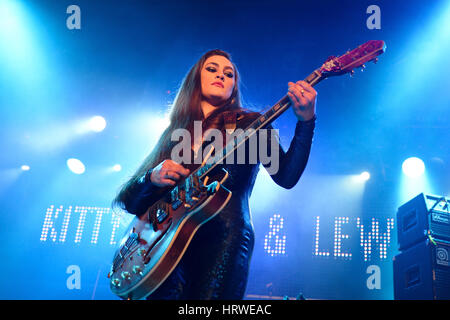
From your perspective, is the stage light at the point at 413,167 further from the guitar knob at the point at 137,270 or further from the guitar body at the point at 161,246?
the guitar knob at the point at 137,270

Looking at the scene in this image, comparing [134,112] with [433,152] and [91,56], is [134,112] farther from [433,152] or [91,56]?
[433,152]

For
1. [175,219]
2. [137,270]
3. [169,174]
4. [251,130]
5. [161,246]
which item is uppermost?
[251,130]

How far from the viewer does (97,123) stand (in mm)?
6980

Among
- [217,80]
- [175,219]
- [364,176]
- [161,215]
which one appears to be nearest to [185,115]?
[217,80]

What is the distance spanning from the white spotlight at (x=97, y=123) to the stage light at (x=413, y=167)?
18.3ft

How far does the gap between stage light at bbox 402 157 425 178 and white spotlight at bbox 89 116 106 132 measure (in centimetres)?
557

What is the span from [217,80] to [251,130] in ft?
2.01

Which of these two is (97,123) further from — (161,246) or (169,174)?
(161,246)

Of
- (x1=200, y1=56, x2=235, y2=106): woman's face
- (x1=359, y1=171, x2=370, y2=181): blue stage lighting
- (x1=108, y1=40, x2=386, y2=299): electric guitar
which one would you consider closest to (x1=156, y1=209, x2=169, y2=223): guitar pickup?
(x1=108, y1=40, x2=386, y2=299): electric guitar

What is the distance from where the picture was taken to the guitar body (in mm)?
1759

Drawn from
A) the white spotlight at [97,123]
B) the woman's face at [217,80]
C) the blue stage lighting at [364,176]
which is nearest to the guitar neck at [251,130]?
the woman's face at [217,80]

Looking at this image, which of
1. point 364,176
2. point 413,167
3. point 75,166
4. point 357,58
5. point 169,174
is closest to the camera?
point 169,174

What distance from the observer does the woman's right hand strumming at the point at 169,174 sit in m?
2.04

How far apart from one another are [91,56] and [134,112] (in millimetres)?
1276
